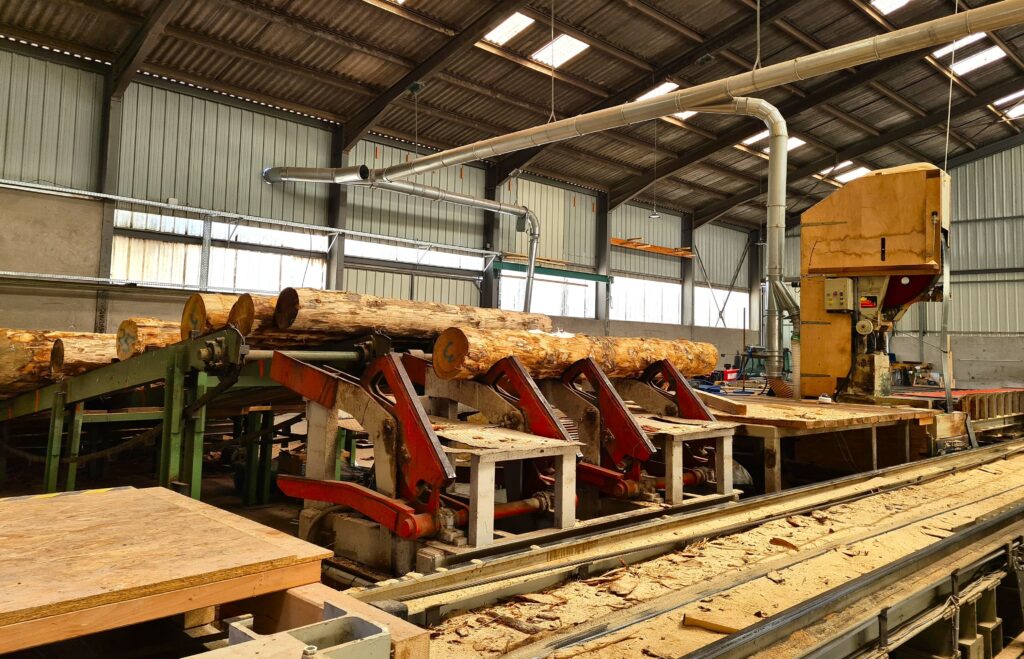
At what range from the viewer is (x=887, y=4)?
13.8m

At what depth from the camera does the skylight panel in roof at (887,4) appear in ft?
45.0

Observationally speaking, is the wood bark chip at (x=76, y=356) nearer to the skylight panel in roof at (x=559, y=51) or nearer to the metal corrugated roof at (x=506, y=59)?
the metal corrugated roof at (x=506, y=59)

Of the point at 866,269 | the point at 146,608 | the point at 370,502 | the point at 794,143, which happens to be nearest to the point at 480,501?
the point at 370,502

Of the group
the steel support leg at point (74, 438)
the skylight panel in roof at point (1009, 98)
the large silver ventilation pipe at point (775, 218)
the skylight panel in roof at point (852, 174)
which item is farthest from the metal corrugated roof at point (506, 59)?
Result: the steel support leg at point (74, 438)

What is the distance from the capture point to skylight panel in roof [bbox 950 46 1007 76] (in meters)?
16.4

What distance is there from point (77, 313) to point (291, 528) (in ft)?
26.4

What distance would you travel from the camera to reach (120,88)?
11.5 metres

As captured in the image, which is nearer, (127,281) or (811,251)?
(811,251)

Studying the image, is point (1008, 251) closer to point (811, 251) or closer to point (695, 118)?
point (695, 118)

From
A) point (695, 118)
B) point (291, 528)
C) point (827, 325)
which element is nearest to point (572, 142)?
point (695, 118)

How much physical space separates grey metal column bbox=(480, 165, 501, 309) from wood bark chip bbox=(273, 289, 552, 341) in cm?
1174

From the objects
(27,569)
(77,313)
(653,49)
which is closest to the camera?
(27,569)

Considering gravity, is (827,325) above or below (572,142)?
below

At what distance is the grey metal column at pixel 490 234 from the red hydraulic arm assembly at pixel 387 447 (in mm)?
12988
